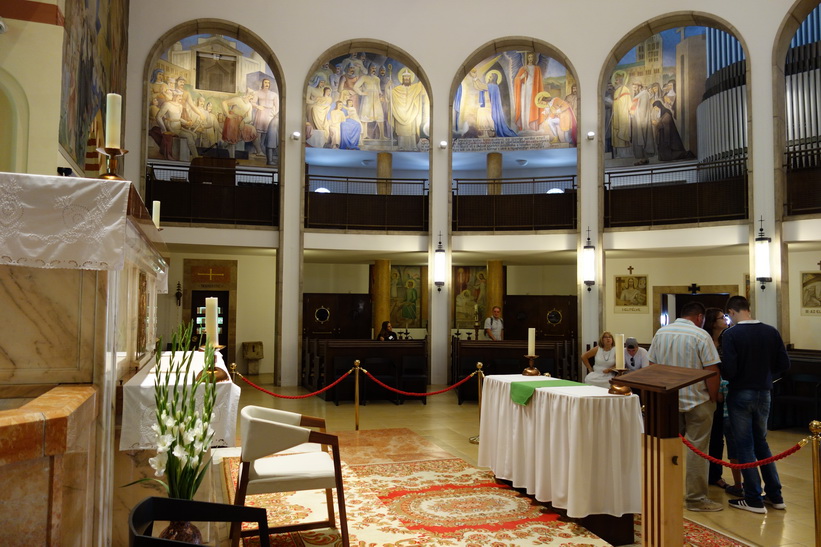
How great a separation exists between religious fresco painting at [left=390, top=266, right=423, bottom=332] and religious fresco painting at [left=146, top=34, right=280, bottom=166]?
5532 millimetres

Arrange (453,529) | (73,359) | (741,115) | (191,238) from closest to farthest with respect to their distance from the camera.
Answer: (73,359)
(453,529)
(191,238)
(741,115)

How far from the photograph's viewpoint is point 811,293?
1306cm

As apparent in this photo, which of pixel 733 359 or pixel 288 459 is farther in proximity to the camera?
pixel 733 359

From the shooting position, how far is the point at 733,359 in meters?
5.14

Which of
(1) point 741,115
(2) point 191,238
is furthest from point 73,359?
(1) point 741,115

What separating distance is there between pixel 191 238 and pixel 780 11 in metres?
12.2

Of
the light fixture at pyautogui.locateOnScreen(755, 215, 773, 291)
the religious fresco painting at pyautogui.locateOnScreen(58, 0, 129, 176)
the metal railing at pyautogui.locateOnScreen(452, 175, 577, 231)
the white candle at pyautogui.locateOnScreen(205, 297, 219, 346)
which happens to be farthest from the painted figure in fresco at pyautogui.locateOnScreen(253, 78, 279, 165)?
the white candle at pyautogui.locateOnScreen(205, 297, 219, 346)

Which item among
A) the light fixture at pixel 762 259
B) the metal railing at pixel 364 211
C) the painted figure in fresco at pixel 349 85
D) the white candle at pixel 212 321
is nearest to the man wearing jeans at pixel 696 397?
the white candle at pixel 212 321

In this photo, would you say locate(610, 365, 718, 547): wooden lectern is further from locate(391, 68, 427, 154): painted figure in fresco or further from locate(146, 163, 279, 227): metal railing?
locate(391, 68, 427, 154): painted figure in fresco

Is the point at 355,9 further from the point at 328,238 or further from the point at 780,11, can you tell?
the point at 780,11

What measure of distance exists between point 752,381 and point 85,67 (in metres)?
8.83

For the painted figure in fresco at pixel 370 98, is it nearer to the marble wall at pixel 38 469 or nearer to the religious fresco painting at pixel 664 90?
the religious fresco painting at pixel 664 90

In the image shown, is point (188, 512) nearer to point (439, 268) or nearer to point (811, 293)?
point (439, 268)

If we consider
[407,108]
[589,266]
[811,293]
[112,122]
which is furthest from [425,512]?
[407,108]
